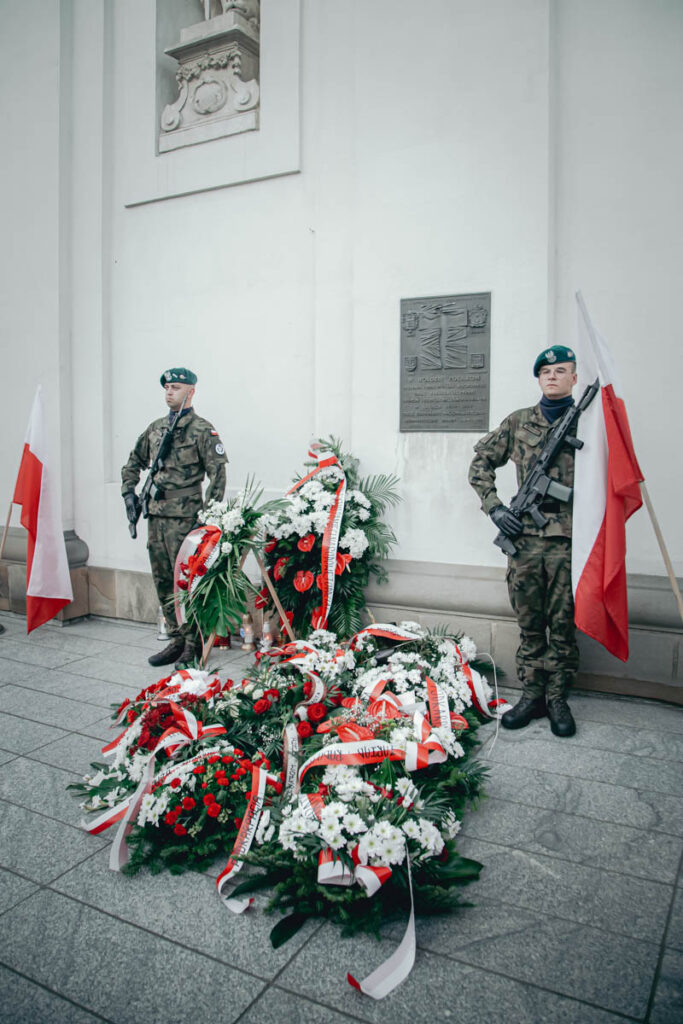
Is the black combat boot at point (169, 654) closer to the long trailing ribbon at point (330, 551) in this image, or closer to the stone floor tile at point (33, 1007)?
the long trailing ribbon at point (330, 551)

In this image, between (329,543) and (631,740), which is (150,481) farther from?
(631,740)

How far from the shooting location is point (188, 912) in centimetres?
255

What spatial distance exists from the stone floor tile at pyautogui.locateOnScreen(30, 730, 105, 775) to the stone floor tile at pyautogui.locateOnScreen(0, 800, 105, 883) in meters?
0.44

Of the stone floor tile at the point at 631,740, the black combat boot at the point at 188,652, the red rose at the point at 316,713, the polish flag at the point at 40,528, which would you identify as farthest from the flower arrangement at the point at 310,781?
the polish flag at the point at 40,528

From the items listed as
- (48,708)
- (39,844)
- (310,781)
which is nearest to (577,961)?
(310,781)

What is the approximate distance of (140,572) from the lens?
21.7ft

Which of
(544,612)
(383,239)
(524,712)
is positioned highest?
(383,239)

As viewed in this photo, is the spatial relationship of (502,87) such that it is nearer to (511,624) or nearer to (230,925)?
(511,624)

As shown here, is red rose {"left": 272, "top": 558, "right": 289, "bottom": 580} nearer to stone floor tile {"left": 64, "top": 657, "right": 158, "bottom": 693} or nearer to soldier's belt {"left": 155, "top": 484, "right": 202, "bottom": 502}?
soldier's belt {"left": 155, "top": 484, "right": 202, "bottom": 502}

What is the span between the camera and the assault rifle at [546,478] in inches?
160

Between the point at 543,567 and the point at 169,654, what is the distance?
9.64 feet

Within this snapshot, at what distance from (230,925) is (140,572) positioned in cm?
449

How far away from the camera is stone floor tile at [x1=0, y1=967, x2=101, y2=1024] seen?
6.77 ft

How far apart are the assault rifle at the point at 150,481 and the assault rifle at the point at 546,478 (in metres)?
2.76
